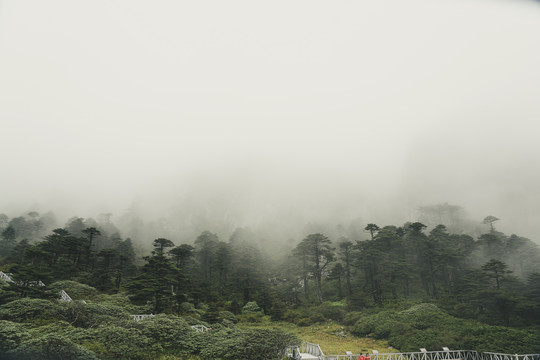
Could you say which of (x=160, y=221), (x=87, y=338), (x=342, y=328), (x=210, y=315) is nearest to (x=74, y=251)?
(x=210, y=315)

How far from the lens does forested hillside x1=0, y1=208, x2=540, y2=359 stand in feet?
51.3

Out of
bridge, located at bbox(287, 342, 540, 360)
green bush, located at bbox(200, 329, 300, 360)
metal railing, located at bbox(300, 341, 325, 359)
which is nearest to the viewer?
green bush, located at bbox(200, 329, 300, 360)

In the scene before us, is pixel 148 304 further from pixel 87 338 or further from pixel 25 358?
pixel 25 358

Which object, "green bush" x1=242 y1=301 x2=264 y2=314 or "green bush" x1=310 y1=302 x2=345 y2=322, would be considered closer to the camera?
"green bush" x1=310 y1=302 x2=345 y2=322

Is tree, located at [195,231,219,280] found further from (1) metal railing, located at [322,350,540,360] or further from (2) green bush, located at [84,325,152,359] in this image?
(2) green bush, located at [84,325,152,359]

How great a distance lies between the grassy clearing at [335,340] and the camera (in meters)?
22.2

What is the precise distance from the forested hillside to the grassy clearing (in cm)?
109

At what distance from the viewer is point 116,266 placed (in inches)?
1388

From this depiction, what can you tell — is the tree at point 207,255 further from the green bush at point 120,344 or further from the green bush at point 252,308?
the green bush at point 120,344

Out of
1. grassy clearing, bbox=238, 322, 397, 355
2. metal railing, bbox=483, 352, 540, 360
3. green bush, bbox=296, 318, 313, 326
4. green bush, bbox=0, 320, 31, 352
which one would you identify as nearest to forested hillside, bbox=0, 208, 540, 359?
green bush, bbox=0, 320, 31, 352

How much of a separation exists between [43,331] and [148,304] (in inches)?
508

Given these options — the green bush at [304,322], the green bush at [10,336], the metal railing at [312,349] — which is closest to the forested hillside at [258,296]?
the green bush at [10,336]

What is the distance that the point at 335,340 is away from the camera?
85.4 ft

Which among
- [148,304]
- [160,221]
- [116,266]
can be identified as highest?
[160,221]
